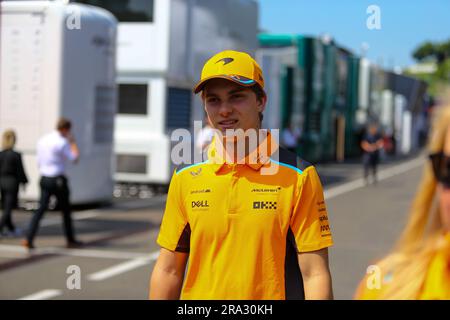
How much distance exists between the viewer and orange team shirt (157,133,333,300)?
2143mm

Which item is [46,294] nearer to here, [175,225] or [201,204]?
[175,225]

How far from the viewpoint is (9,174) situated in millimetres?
10812

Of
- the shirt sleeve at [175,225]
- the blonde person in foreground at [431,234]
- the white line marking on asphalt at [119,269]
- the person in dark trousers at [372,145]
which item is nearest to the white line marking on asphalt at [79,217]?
the white line marking on asphalt at [119,269]

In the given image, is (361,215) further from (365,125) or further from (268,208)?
(365,125)

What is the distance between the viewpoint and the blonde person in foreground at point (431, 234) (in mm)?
1550

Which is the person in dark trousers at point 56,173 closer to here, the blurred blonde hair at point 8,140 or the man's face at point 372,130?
the blurred blonde hair at point 8,140

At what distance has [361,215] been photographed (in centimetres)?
1472

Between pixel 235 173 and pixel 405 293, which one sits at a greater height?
pixel 235 173

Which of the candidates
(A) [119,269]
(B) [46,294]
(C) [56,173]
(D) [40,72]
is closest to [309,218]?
(B) [46,294]

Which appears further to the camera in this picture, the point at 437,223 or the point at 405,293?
the point at 405,293

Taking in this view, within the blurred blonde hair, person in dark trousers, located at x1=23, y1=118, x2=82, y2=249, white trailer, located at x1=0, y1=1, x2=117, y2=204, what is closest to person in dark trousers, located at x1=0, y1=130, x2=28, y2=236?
the blurred blonde hair

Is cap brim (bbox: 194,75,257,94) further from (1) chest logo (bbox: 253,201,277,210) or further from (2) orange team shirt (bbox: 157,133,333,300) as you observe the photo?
(1) chest logo (bbox: 253,201,277,210)

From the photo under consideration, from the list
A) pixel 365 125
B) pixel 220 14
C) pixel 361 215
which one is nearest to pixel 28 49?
pixel 361 215

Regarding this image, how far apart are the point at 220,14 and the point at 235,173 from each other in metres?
2.73
